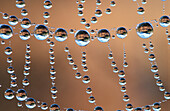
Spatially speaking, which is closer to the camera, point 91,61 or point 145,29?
point 145,29

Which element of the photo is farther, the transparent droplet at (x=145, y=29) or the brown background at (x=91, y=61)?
the brown background at (x=91, y=61)

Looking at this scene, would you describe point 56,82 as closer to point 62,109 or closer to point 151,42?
point 62,109

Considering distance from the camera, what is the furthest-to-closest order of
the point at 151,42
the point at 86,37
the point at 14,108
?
the point at 151,42 < the point at 14,108 < the point at 86,37

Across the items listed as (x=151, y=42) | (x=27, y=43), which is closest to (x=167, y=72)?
(x=151, y=42)

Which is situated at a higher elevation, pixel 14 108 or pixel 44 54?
pixel 44 54

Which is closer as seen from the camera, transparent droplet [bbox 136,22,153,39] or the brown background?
transparent droplet [bbox 136,22,153,39]

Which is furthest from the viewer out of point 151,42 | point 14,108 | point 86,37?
point 151,42

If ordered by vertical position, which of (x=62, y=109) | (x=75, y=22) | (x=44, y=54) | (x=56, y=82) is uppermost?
(x=75, y=22)

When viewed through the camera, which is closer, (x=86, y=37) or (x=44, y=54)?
(x=86, y=37)
